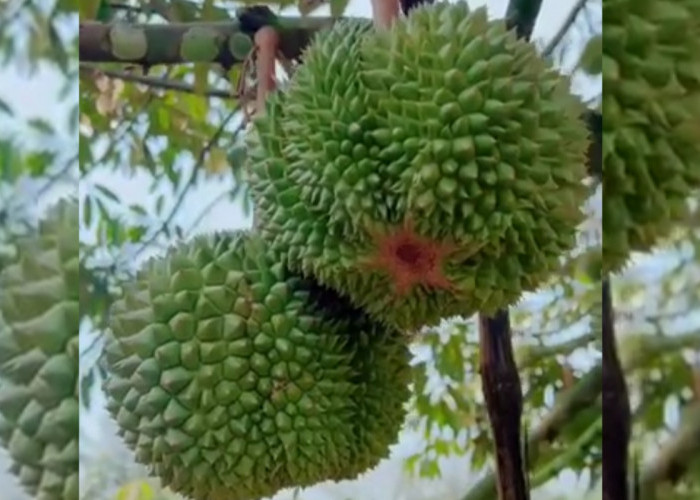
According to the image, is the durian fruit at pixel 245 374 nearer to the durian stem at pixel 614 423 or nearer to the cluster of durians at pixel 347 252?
the cluster of durians at pixel 347 252

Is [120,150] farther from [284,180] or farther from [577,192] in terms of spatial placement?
[577,192]

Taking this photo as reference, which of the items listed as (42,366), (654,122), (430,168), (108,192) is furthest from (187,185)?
(654,122)

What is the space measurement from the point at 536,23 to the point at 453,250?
335mm

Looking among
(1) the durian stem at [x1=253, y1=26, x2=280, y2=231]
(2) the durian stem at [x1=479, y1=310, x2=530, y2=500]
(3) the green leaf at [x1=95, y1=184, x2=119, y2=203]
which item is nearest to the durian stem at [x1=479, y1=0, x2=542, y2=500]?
(2) the durian stem at [x1=479, y1=310, x2=530, y2=500]

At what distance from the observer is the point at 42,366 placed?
46.0 inches

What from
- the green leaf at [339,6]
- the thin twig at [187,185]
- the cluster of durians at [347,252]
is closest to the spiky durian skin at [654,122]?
the cluster of durians at [347,252]

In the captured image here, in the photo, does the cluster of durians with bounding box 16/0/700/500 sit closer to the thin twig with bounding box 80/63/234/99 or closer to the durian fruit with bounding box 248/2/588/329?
the durian fruit with bounding box 248/2/588/329

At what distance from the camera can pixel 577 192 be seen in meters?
0.96

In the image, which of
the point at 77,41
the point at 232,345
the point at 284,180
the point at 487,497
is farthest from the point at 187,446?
the point at 77,41

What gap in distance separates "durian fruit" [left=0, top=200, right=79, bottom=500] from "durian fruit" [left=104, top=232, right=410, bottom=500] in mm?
185

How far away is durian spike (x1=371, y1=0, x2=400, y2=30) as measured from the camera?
1055 millimetres

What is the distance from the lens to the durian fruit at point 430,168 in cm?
90

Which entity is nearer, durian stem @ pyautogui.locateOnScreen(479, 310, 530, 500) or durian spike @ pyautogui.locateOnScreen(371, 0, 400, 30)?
durian spike @ pyautogui.locateOnScreen(371, 0, 400, 30)

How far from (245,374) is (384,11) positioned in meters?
0.36
